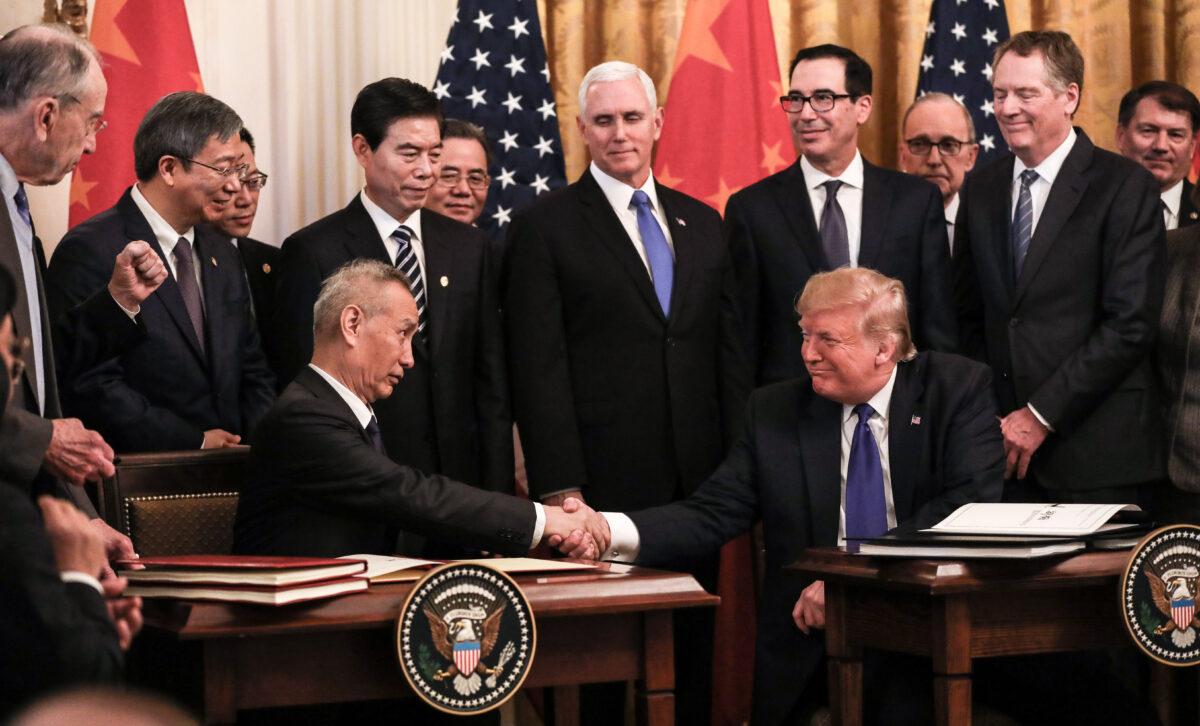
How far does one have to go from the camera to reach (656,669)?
3.01m

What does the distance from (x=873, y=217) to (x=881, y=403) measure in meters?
1.17

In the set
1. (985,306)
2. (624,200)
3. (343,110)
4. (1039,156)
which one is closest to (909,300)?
(985,306)

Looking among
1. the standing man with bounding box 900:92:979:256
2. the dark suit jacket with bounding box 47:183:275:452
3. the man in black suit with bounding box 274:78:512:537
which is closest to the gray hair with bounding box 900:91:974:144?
the standing man with bounding box 900:92:979:256

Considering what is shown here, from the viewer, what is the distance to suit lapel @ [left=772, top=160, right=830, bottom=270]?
16.2ft

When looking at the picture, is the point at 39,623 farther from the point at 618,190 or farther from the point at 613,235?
the point at 618,190

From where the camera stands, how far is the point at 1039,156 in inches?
193

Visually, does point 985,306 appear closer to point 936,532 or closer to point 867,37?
point 936,532

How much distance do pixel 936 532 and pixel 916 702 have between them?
0.48 metres

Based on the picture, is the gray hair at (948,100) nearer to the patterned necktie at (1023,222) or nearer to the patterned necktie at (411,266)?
the patterned necktie at (1023,222)

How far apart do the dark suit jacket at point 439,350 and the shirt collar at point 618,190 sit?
0.47 m

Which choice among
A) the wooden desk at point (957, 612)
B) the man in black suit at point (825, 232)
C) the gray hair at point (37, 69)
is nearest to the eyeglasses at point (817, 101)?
the man in black suit at point (825, 232)

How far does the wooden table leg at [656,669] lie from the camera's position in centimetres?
301

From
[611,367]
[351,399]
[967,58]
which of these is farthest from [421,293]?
[967,58]

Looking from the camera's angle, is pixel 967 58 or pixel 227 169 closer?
pixel 227 169
